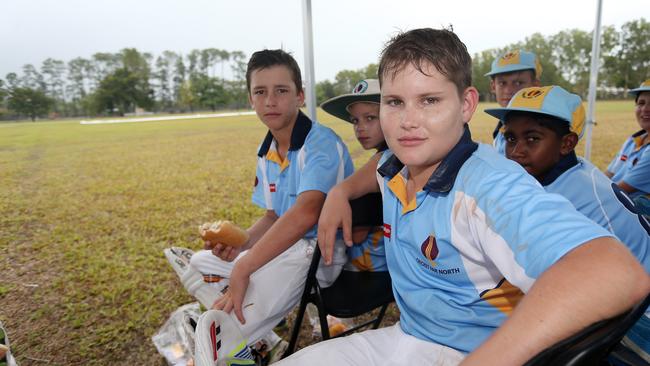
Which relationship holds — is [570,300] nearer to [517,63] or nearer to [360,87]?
[360,87]

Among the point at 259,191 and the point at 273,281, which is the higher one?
the point at 259,191

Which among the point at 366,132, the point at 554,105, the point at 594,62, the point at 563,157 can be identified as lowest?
the point at 563,157

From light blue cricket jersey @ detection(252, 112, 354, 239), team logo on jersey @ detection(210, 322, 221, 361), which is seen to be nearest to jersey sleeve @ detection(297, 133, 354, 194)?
light blue cricket jersey @ detection(252, 112, 354, 239)

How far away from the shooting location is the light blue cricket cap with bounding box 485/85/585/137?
182 cm

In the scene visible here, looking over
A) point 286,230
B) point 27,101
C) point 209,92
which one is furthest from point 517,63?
point 209,92

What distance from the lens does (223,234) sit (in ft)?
6.32

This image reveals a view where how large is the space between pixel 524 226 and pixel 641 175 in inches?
118

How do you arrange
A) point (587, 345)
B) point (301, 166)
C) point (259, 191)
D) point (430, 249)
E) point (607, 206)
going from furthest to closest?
point (259, 191), point (301, 166), point (607, 206), point (430, 249), point (587, 345)

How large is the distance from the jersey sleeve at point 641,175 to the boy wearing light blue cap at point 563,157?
152 centimetres

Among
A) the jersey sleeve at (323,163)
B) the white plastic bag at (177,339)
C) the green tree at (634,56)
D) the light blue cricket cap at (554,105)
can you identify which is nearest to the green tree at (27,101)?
the white plastic bag at (177,339)

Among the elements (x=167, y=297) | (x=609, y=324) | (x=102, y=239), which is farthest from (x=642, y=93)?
(x=102, y=239)

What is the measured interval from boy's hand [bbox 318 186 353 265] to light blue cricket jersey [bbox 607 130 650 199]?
2.67 m

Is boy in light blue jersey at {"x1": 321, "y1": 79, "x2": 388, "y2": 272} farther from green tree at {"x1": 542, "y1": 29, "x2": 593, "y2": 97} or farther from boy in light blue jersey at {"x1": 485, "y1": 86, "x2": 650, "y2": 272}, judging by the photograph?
green tree at {"x1": 542, "y1": 29, "x2": 593, "y2": 97}

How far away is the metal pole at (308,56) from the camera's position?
2.82 metres
